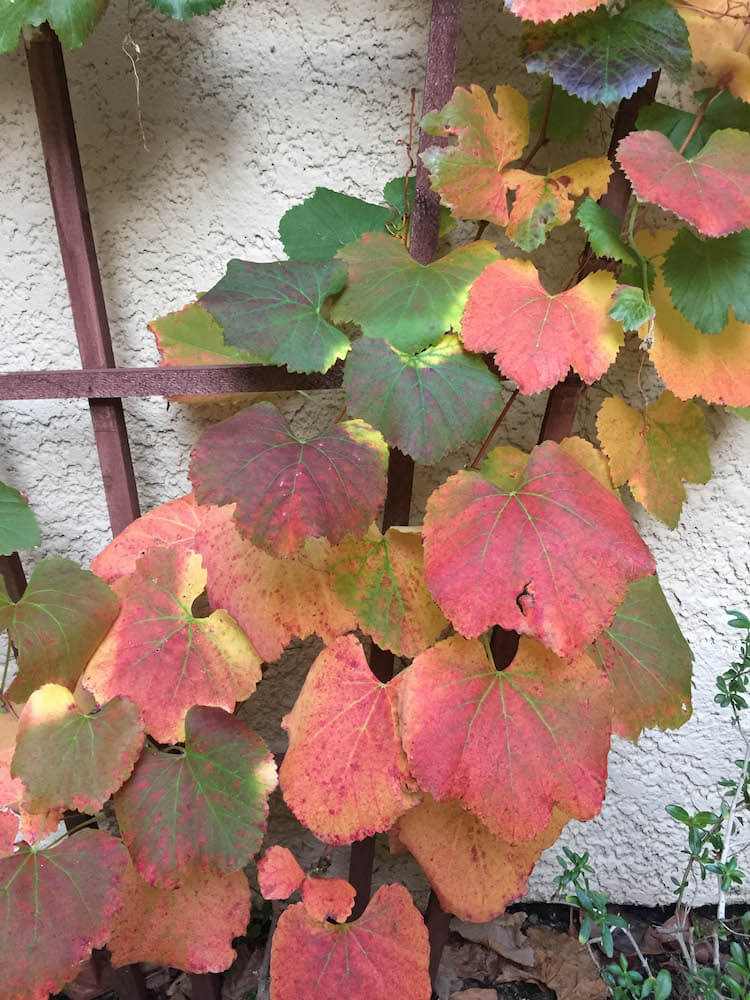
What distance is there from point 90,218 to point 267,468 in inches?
20.2

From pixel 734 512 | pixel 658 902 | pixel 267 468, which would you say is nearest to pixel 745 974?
pixel 658 902

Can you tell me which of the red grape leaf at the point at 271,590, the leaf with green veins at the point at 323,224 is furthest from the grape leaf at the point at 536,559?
the leaf with green veins at the point at 323,224

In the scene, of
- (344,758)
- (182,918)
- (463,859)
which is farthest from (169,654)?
(463,859)

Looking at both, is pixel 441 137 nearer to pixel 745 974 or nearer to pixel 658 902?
pixel 745 974

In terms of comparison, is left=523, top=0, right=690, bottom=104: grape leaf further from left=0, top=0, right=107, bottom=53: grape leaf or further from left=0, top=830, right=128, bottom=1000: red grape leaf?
left=0, top=830, right=128, bottom=1000: red grape leaf

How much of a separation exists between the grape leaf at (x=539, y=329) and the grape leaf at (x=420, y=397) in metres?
0.04

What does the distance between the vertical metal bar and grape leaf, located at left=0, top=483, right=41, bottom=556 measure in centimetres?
11

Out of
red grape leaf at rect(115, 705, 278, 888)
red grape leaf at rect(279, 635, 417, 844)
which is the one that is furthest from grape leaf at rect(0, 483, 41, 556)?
red grape leaf at rect(279, 635, 417, 844)

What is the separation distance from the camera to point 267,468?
72 centimetres

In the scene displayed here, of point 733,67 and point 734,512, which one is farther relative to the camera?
point 734,512

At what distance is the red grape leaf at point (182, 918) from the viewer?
3.04ft

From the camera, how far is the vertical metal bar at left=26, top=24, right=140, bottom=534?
0.81m

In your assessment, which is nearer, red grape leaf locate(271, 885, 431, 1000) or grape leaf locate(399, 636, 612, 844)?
grape leaf locate(399, 636, 612, 844)

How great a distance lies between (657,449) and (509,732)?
45cm
